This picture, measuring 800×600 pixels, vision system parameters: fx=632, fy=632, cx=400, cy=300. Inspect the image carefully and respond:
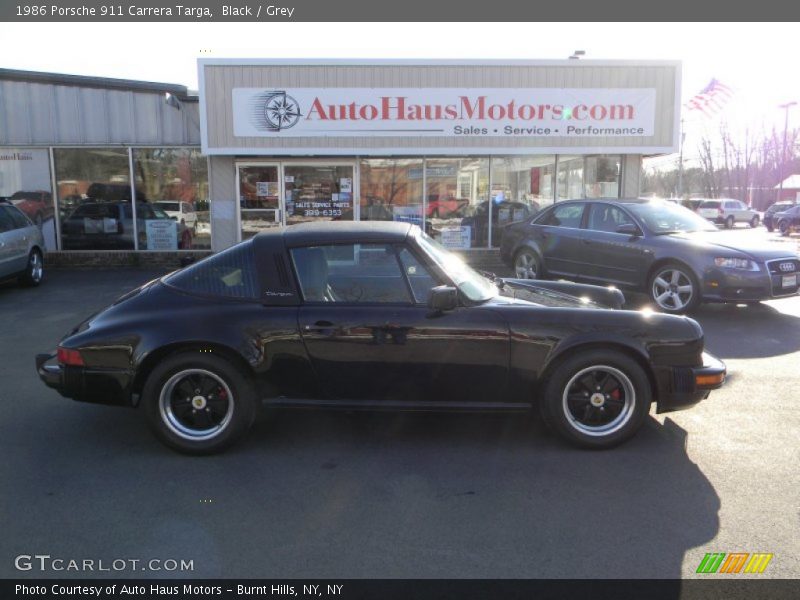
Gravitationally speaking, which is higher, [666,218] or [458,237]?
[666,218]

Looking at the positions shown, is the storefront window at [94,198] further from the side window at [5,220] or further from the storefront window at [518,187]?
the storefront window at [518,187]

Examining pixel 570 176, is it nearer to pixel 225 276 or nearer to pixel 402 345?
pixel 402 345

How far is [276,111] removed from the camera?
40.8 feet

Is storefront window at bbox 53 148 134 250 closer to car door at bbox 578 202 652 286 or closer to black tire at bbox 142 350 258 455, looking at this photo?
car door at bbox 578 202 652 286

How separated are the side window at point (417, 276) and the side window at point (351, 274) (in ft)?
0.16

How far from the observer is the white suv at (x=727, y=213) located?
37.8 meters

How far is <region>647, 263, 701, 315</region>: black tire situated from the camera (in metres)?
8.16

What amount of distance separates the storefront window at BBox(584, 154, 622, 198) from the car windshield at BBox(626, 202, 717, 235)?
4266 millimetres

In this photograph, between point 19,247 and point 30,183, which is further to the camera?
point 30,183

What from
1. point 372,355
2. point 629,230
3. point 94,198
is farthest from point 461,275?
point 94,198

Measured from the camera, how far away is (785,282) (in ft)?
25.9

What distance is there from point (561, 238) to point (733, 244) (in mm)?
2489

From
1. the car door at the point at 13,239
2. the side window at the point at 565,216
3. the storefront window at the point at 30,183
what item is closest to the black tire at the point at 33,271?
the car door at the point at 13,239

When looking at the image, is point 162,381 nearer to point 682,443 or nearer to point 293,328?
point 293,328
